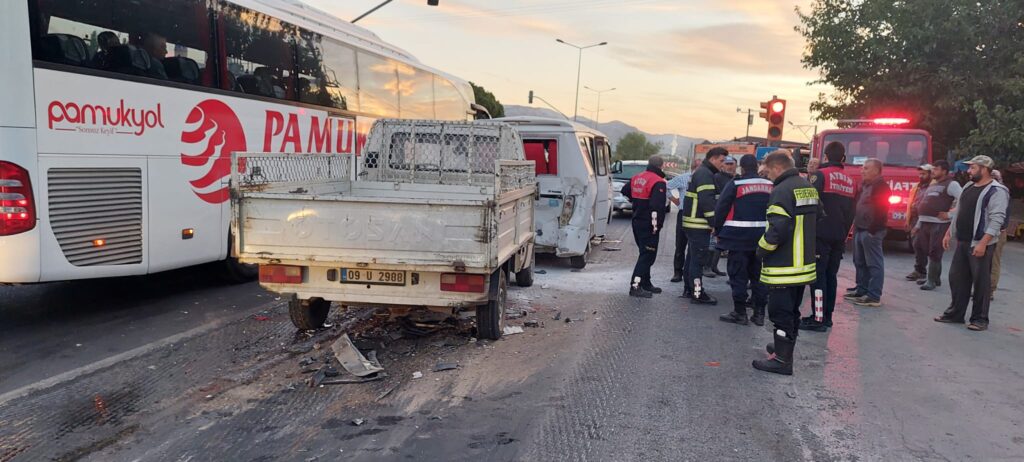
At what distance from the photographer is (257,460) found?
3672 millimetres

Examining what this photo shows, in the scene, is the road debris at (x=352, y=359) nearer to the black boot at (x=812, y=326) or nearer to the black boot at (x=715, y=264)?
the black boot at (x=812, y=326)

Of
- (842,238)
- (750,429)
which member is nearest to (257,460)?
(750,429)

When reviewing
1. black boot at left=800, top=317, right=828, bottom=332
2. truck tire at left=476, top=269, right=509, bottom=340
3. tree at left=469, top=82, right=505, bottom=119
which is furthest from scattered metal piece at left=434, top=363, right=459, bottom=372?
tree at left=469, top=82, right=505, bottom=119

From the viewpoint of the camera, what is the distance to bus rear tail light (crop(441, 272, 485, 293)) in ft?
17.6

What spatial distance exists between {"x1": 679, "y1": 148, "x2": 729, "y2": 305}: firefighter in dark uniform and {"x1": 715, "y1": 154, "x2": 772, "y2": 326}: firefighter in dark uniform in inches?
22.5

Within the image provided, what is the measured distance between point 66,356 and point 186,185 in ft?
7.87

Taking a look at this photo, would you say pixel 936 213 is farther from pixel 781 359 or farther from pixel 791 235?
pixel 781 359

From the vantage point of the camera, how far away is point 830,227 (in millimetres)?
6988

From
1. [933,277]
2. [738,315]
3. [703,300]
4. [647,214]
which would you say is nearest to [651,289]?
[703,300]

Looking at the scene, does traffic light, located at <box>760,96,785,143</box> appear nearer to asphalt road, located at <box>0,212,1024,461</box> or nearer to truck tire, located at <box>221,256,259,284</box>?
asphalt road, located at <box>0,212,1024,461</box>

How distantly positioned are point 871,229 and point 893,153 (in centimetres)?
635

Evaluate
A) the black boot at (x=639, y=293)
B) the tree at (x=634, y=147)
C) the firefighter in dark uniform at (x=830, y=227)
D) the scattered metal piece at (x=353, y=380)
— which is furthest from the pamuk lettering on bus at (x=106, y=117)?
the tree at (x=634, y=147)

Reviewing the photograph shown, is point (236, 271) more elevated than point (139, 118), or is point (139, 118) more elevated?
point (139, 118)

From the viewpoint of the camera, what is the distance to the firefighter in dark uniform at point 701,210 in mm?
7879
